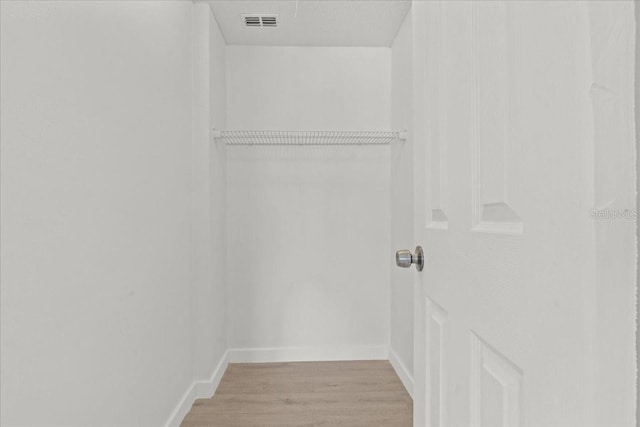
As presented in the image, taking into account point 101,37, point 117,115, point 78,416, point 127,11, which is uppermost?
point 127,11

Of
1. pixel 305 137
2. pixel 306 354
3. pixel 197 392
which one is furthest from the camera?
pixel 306 354

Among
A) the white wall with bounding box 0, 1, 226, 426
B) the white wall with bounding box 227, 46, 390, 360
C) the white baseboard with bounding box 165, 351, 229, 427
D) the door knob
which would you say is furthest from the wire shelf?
the door knob

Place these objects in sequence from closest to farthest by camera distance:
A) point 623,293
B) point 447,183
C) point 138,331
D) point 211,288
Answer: point 623,293 → point 447,183 → point 138,331 → point 211,288

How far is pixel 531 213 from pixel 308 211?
8.38 feet

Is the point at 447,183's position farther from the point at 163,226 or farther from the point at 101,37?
the point at 163,226

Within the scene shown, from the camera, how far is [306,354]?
9.78ft

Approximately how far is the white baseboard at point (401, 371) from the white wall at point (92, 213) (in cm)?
119

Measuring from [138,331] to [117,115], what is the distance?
751 mm

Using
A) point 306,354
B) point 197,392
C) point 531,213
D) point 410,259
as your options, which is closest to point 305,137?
point 306,354

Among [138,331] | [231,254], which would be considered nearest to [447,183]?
[138,331]

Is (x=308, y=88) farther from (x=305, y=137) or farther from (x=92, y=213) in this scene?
(x=92, y=213)

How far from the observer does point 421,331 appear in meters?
0.96

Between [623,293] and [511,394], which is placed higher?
[623,293]

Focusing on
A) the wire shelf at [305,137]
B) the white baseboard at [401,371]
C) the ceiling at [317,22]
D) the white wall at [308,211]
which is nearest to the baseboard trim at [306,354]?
the white wall at [308,211]
